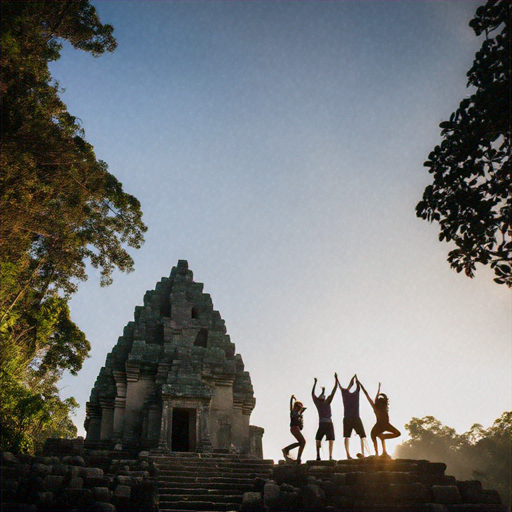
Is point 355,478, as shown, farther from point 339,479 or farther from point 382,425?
point 382,425

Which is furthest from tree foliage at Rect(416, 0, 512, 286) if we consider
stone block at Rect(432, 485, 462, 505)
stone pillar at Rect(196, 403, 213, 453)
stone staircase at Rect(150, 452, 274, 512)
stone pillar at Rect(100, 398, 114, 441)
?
stone pillar at Rect(100, 398, 114, 441)

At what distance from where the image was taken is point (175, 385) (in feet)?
46.9

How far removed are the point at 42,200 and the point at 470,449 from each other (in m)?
55.3

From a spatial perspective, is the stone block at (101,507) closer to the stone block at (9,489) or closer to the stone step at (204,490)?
the stone block at (9,489)

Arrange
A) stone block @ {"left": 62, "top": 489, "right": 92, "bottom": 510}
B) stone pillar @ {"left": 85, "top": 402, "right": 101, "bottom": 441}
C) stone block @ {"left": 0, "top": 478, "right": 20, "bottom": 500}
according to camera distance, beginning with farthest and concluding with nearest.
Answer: stone pillar @ {"left": 85, "top": 402, "right": 101, "bottom": 441} → stone block @ {"left": 62, "top": 489, "right": 92, "bottom": 510} → stone block @ {"left": 0, "top": 478, "right": 20, "bottom": 500}

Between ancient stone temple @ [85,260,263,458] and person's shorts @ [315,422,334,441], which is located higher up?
ancient stone temple @ [85,260,263,458]

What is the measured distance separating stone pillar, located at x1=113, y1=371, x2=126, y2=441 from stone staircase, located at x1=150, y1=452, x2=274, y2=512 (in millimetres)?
3033

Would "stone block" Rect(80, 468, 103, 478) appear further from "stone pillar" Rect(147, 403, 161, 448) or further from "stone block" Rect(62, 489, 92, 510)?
"stone pillar" Rect(147, 403, 161, 448)

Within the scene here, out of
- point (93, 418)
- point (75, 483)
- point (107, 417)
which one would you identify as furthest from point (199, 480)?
point (93, 418)

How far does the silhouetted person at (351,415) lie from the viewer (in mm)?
10273

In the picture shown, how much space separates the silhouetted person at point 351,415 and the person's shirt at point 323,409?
392 mm

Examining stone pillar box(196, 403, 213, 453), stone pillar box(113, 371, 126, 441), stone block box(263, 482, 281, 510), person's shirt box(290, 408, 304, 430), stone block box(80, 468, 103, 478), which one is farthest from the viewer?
stone pillar box(113, 371, 126, 441)

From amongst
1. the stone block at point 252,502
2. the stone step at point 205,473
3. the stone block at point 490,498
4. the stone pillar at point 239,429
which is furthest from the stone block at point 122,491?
the stone pillar at point 239,429

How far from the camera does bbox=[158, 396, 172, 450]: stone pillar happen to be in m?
13.1
